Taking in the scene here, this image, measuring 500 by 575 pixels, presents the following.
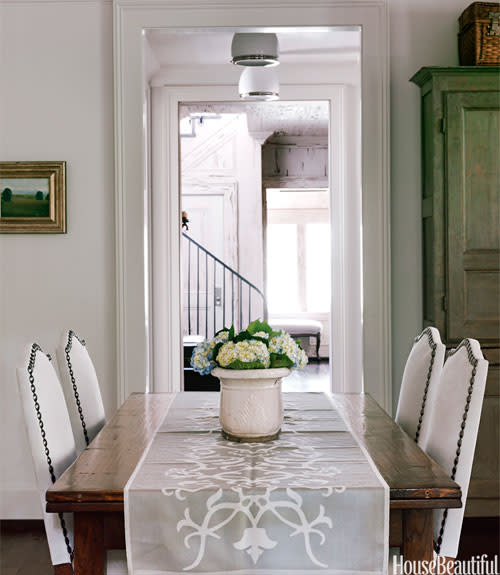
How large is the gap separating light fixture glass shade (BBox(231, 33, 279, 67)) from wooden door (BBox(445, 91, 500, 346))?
3.60 feet

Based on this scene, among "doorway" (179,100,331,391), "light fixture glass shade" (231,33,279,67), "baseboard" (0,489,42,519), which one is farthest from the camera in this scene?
"doorway" (179,100,331,391)

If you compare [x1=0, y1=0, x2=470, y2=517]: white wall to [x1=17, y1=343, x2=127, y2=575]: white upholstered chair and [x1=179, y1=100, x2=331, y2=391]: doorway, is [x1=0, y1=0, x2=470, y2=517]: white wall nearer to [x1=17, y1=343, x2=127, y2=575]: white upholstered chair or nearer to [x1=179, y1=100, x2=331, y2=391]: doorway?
[x1=17, y1=343, x2=127, y2=575]: white upholstered chair

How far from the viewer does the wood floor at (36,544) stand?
330 centimetres

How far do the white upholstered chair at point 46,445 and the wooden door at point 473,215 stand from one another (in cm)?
206

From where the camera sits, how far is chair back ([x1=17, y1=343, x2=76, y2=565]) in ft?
6.84

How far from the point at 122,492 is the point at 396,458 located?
734 millimetres

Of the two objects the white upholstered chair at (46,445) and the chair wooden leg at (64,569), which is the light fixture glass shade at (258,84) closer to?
the white upholstered chair at (46,445)

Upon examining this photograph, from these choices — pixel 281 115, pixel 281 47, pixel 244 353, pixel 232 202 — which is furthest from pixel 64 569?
pixel 232 202

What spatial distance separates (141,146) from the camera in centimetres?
383

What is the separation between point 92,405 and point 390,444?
1115 mm

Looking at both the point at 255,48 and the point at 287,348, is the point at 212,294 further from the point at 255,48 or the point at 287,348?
the point at 287,348

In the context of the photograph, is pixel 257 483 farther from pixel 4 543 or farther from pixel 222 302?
pixel 222 302

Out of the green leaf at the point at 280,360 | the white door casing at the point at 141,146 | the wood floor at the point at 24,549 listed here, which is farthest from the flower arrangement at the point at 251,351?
the white door casing at the point at 141,146

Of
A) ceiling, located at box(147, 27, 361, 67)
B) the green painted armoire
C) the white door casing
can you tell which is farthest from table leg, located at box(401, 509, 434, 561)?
ceiling, located at box(147, 27, 361, 67)
